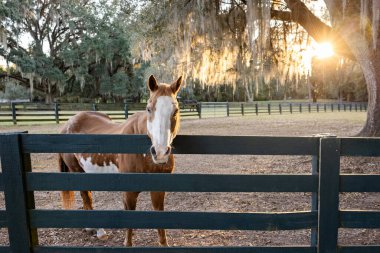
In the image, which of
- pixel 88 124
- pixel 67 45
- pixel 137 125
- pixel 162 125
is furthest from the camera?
pixel 67 45

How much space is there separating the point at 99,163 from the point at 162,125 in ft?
6.12

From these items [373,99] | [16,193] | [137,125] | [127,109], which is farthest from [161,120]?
[127,109]

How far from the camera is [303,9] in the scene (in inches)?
335

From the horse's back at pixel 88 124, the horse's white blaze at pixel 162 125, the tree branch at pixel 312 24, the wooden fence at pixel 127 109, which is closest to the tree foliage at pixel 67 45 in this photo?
the wooden fence at pixel 127 109

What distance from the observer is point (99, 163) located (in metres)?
3.79

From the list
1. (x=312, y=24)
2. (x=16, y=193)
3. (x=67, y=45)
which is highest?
(x=67, y=45)

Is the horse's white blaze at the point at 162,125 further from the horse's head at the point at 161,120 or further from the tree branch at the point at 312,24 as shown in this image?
the tree branch at the point at 312,24

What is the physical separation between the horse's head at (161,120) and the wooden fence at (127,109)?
15.6m

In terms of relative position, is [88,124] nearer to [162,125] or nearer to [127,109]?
[162,125]

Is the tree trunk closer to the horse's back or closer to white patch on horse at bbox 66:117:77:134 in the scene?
the horse's back

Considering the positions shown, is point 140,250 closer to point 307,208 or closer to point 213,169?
point 307,208

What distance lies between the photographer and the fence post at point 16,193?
7.38 ft

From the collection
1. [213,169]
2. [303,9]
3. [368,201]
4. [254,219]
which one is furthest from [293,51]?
[254,219]

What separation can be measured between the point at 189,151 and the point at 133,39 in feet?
32.8
